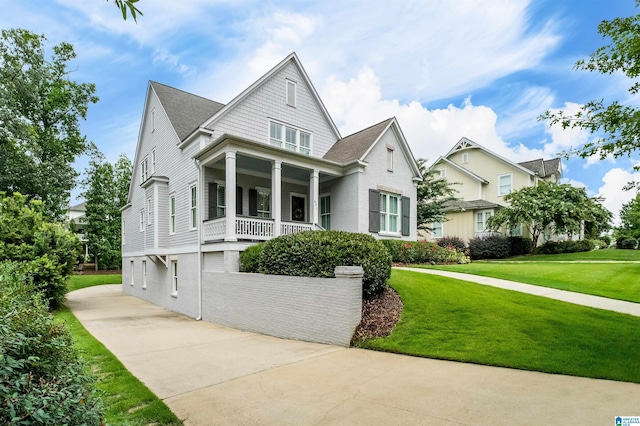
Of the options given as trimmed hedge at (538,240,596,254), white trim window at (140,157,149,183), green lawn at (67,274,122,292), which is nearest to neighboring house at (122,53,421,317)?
white trim window at (140,157,149,183)

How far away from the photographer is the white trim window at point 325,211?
16453 mm

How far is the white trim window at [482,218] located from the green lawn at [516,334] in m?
18.8

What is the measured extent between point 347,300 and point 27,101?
30602mm

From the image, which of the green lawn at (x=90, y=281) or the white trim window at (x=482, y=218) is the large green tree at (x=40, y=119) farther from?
the white trim window at (x=482, y=218)

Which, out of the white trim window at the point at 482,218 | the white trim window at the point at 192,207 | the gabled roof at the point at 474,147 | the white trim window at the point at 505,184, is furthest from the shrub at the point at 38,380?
the gabled roof at the point at 474,147

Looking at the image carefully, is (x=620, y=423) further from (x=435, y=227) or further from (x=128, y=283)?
(x=435, y=227)

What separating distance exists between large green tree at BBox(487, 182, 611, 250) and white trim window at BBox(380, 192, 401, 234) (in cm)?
1103

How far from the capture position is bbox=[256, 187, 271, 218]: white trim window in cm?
1568

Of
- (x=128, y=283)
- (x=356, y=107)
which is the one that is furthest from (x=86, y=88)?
(x=356, y=107)

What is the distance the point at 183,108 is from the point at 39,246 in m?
8.34

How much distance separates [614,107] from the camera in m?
5.59

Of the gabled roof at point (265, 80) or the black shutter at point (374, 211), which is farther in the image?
the black shutter at point (374, 211)

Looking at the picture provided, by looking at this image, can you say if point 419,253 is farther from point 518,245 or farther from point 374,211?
point 518,245

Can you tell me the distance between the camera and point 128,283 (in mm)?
21891
